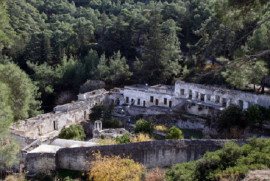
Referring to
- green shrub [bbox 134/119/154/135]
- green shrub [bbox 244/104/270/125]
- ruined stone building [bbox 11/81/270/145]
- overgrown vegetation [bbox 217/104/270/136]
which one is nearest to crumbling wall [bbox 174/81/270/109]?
ruined stone building [bbox 11/81/270/145]

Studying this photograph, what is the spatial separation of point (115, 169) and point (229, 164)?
5.78 meters

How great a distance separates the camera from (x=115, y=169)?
46.4 feet

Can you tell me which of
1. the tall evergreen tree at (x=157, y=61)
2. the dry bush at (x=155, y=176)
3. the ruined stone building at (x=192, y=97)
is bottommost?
the dry bush at (x=155, y=176)

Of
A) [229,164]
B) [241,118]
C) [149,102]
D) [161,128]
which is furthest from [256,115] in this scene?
[229,164]

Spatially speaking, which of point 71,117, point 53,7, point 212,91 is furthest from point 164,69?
point 53,7

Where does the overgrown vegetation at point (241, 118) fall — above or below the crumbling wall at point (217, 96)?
below

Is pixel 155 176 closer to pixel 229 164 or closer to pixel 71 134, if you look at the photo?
pixel 229 164

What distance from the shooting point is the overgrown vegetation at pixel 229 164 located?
984 cm

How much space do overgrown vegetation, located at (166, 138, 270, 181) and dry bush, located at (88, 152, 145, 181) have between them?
2.74 meters

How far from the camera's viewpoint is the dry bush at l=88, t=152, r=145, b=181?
13.9 meters

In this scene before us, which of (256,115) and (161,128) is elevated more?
(256,115)

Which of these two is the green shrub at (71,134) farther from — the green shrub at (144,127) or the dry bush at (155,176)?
the dry bush at (155,176)

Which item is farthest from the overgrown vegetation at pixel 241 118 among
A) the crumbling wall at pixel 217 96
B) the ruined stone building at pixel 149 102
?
the ruined stone building at pixel 149 102

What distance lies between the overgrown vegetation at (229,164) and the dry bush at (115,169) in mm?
2741
